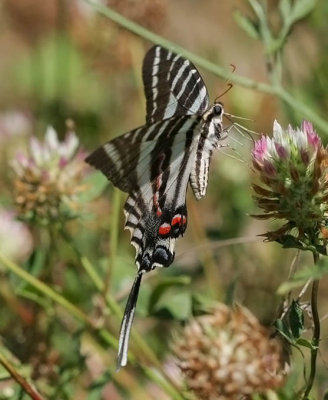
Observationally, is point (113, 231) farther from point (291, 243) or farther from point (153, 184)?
Result: point (291, 243)

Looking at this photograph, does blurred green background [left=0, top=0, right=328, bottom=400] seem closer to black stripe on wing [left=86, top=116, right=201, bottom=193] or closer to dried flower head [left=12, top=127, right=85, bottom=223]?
dried flower head [left=12, top=127, right=85, bottom=223]

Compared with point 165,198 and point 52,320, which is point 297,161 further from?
point 52,320

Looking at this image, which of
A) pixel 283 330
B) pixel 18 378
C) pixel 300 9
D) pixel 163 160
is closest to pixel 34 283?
pixel 18 378

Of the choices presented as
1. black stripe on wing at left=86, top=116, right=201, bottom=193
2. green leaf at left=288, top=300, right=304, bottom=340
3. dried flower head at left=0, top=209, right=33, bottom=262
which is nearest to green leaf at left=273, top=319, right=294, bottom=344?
green leaf at left=288, top=300, right=304, bottom=340

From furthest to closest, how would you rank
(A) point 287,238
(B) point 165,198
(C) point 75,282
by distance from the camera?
(C) point 75,282
(B) point 165,198
(A) point 287,238

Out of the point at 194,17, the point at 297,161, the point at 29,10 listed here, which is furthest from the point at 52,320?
the point at 194,17

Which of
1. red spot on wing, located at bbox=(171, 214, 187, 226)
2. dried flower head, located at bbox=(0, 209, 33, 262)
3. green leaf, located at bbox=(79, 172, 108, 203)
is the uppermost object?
green leaf, located at bbox=(79, 172, 108, 203)
